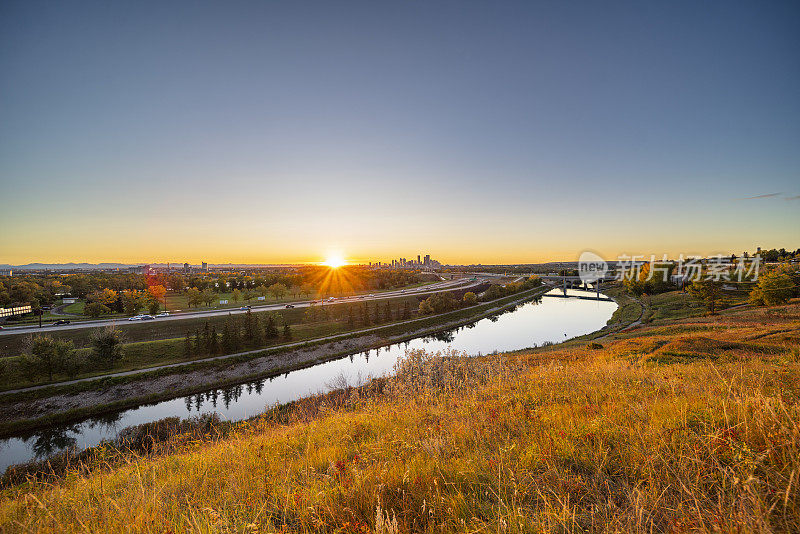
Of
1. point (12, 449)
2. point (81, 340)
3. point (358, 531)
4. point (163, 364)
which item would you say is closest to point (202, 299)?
point (81, 340)

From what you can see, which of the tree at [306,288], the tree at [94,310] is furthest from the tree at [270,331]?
the tree at [306,288]

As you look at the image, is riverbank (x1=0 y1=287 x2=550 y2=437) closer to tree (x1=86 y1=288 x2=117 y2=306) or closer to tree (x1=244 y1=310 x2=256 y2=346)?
tree (x1=244 y1=310 x2=256 y2=346)

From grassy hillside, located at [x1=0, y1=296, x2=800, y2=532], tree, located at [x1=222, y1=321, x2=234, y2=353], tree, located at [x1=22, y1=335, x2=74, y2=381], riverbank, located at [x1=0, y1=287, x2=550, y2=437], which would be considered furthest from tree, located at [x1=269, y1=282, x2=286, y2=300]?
grassy hillside, located at [x1=0, y1=296, x2=800, y2=532]

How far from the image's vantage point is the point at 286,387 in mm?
32156

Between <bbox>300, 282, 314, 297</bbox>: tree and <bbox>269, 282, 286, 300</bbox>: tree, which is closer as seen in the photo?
<bbox>269, 282, 286, 300</bbox>: tree

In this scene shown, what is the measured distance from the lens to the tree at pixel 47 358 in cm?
2858

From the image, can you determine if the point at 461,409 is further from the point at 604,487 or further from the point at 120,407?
the point at 120,407

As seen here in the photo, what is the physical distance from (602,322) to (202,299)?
90.1m

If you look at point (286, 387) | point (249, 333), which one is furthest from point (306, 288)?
point (286, 387)

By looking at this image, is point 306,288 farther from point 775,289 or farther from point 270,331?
point 775,289

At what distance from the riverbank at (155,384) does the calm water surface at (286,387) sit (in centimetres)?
97

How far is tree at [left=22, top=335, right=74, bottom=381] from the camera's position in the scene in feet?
93.8

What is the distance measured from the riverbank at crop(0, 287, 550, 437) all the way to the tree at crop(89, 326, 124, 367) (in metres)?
3.92

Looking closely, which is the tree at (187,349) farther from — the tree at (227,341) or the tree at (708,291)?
the tree at (708,291)
